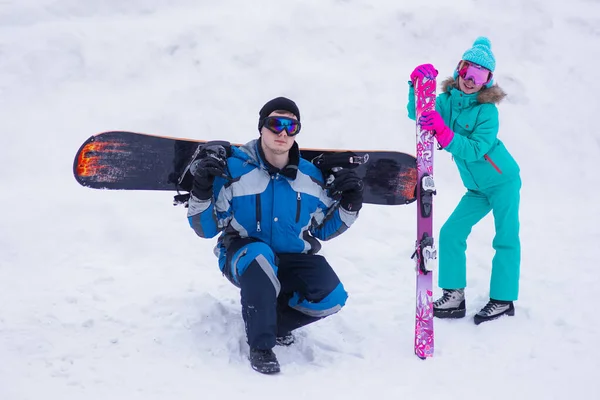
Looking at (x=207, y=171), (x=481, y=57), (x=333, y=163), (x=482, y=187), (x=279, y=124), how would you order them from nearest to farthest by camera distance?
(x=207, y=171)
(x=279, y=124)
(x=333, y=163)
(x=481, y=57)
(x=482, y=187)

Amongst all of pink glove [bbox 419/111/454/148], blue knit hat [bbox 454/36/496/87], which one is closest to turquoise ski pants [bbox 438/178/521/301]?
pink glove [bbox 419/111/454/148]

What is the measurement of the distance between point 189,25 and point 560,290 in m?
5.82

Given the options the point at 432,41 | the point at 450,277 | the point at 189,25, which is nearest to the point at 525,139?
the point at 432,41

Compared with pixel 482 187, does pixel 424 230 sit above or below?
below

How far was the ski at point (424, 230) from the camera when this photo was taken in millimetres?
3678

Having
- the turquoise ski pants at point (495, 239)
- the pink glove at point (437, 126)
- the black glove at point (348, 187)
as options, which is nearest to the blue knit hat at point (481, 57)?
the pink glove at point (437, 126)

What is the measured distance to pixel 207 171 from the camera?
324 centimetres

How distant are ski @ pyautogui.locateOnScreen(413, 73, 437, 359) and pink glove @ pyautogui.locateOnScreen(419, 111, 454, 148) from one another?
0.32ft

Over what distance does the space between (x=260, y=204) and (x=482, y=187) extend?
1.75 meters

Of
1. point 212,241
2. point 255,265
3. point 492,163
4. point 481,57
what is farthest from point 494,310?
point 212,241

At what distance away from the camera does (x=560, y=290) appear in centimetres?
477

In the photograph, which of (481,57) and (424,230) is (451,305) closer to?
(424,230)

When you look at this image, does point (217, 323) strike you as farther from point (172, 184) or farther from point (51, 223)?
point (51, 223)

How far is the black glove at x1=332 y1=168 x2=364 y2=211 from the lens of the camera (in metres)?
3.60
